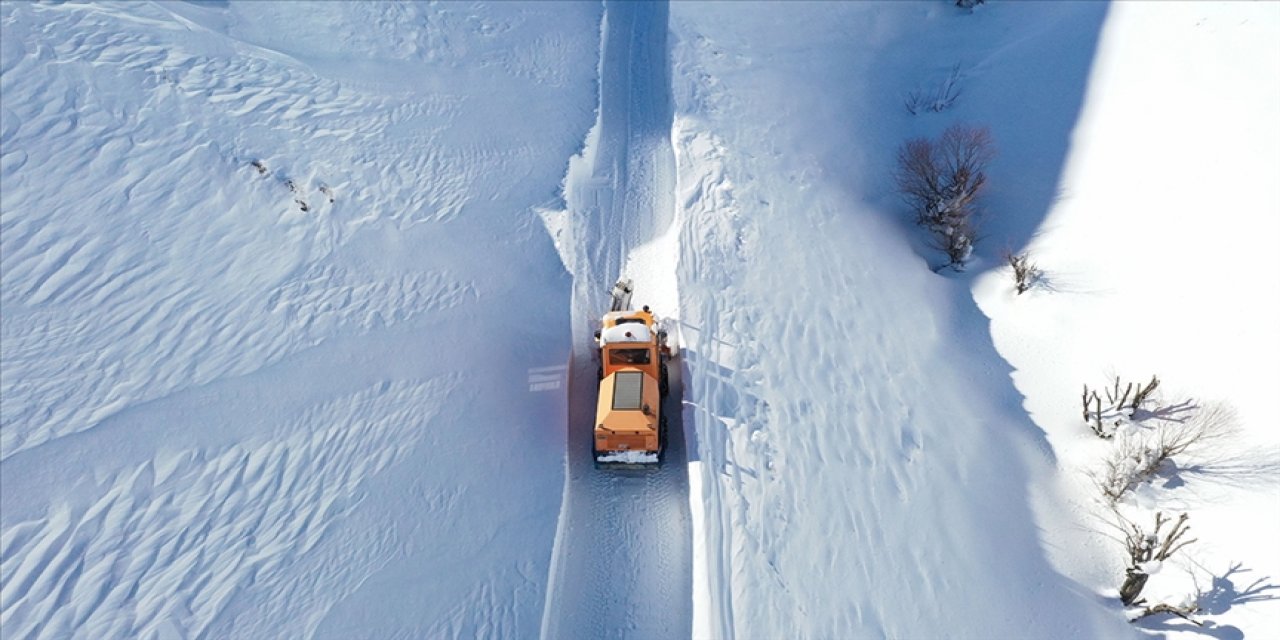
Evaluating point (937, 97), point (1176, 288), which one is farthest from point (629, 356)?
point (937, 97)

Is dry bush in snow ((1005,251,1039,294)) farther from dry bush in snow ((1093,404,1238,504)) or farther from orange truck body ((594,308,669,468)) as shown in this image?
orange truck body ((594,308,669,468))

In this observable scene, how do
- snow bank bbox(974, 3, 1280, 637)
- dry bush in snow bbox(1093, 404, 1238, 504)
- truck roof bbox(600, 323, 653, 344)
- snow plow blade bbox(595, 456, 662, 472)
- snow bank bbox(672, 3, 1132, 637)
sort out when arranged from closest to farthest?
1. snow bank bbox(672, 3, 1132, 637)
2. snow bank bbox(974, 3, 1280, 637)
3. dry bush in snow bbox(1093, 404, 1238, 504)
4. snow plow blade bbox(595, 456, 662, 472)
5. truck roof bbox(600, 323, 653, 344)

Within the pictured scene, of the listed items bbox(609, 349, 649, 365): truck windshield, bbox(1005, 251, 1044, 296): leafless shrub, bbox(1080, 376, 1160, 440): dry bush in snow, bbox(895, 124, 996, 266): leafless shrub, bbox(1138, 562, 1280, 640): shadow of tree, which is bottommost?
bbox(1138, 562, 1280, 640): shadow of tree

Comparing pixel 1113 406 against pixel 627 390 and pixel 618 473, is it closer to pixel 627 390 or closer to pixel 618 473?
pixel 627 390

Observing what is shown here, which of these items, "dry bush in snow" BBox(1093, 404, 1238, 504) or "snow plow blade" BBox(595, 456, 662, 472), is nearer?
"dry bush in snow" BBox(1093, 404, 1238, 504)

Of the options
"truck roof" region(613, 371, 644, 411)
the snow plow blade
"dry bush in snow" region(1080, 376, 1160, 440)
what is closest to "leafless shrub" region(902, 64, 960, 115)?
"dry bush in snow" region(1080, 376, 1160, 440)

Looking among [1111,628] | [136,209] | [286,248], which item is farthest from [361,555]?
[1111,628]

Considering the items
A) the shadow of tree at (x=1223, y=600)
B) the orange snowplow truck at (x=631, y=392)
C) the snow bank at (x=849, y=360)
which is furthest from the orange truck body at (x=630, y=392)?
the shadow of tree at (x=1223, y=600)
